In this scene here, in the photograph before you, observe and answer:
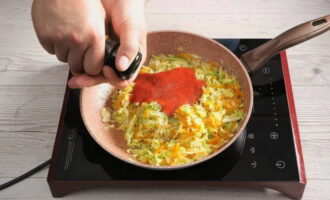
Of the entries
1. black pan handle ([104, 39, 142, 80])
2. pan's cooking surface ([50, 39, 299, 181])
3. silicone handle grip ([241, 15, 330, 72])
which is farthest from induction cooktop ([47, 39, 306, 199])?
black pan handle ([104, 39, 142, 80])

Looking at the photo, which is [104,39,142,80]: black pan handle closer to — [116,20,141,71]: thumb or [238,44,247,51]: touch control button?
[116,20,141,71]: thumb

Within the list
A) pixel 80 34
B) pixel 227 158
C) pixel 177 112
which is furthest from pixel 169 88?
pixel 80 34

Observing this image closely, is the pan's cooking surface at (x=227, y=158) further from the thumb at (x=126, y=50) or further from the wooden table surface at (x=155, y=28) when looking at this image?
the thumb at (x=126, y=50)

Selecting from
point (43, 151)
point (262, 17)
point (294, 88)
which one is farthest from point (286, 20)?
point (43, 151)

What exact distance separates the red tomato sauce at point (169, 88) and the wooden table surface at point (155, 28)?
0.20 m

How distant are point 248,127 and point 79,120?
391mm

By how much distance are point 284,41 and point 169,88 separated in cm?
30

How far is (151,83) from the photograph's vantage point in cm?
99

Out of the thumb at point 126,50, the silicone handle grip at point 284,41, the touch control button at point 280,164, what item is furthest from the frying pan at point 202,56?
the thumb at point 126,50

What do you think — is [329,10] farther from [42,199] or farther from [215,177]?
[42,199]

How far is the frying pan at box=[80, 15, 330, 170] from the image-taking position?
2.97 feet

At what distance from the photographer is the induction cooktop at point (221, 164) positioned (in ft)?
2.78

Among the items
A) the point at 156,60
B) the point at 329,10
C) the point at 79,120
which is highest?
the point at 329,10

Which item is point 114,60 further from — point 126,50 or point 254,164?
point 254,164
